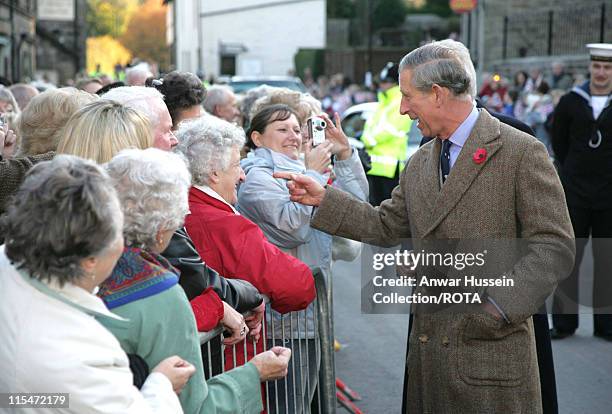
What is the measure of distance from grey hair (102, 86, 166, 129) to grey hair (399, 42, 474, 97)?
3.73ft

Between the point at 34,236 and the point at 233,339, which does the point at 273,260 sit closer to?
the point at 233,339

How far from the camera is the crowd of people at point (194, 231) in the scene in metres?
2.39

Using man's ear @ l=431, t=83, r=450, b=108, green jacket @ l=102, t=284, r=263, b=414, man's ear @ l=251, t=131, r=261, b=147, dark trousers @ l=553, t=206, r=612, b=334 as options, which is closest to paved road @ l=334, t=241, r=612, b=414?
dark trousers @ l=553, t=206, r=612, b=334

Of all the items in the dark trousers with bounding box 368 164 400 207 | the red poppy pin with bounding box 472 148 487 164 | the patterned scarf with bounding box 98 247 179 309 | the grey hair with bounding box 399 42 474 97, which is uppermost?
the grey hair with bounding box 399 42 474 97

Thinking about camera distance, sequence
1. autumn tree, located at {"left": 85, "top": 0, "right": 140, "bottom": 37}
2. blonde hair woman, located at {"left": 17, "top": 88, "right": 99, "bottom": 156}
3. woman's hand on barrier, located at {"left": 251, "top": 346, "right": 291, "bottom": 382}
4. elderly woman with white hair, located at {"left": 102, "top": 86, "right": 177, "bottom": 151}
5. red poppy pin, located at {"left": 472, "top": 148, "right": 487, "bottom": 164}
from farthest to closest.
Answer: autumn tree, located at {"left": 85, "top": 0, "right": 140, "bottom": 37}
blonde hair woman, located at {"left": 17, "top": 88, "right": 99, "bottom": 156}
elderly woman with white hair, located at {"left": 102, "top": 86, "right": 177, "bottom": 151}
red poppy pin, located at {"left": 472, "top": 148, "right": 487, "bottom": 164}
woman's hand on barrier, located at {"left": 251, "top": 346, "right": 291, "bottom": 382}

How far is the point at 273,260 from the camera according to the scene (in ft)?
12.8

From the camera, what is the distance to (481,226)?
11.7 feet

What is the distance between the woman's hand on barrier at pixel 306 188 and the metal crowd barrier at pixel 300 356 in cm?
35

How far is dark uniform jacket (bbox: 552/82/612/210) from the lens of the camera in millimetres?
7727

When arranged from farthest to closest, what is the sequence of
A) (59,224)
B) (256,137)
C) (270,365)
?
(256,137) → (270,365) → (59,224)

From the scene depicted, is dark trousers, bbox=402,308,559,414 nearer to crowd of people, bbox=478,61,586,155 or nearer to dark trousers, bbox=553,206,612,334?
dark trousers, bbox=553,206,612,334

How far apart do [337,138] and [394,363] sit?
103 inches

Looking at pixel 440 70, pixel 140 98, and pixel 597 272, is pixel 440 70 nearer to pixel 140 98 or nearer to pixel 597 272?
pixel 140 98

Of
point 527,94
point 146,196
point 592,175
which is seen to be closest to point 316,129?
point 146,196
